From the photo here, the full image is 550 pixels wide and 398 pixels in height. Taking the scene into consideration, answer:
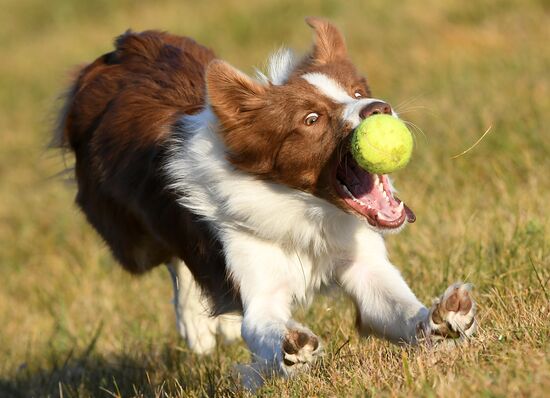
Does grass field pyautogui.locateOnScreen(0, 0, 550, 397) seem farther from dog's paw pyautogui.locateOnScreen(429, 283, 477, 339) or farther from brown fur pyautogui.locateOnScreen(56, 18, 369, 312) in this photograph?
brown fur pyautogui.locateOnScreen(56, 18, 369, 312)

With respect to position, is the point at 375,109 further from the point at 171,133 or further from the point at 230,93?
the point at 171,133

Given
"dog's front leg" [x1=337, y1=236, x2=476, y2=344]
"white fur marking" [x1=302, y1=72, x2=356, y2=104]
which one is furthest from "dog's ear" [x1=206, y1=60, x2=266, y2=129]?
"dog's front leg" [x1=337, y1=236, x2=476, y2=344]

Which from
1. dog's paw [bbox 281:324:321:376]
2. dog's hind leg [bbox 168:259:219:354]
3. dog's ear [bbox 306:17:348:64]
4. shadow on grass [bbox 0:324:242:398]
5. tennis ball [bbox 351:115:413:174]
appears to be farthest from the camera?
dog's hind leg [bbox 168:259:219:354]

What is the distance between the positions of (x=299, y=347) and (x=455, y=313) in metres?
0.62

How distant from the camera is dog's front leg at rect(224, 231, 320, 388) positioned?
4.25m

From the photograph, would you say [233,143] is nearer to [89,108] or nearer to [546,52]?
[89,108]

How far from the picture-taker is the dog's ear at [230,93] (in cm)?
464

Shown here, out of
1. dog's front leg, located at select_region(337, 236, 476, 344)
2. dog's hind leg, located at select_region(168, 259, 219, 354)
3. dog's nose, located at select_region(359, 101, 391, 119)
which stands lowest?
dog's hind leg, located at select_region(168, 259, 219, 354)

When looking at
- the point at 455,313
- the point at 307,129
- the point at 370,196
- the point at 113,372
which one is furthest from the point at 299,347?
the point at 113,372

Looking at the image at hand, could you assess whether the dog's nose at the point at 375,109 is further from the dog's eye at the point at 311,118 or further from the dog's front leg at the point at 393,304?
the dog's front leg at the point at 393,304

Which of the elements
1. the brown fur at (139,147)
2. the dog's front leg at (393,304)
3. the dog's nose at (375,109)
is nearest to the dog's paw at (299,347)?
the dog's front leg at (393,304)

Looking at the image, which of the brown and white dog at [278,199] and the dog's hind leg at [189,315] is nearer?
the brown and white dog at [278,199]

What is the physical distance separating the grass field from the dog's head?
497 millimetres

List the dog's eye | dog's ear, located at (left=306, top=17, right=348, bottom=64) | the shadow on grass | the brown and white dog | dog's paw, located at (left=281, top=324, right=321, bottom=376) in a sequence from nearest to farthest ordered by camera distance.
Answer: dog's paw, located at (left=281, top=324, right=321, bottom=376) → the brown and white dog → the dog's eye → dog's ear, located at (left=306, top=17, right=348, bottom=64) → the shadow on grass
